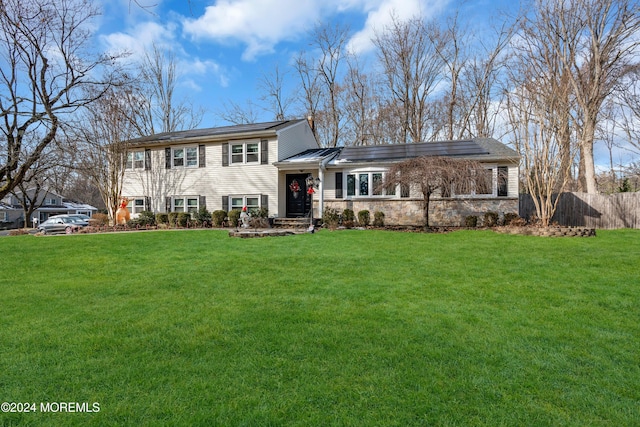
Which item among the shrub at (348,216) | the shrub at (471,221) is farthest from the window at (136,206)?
the shrub at (471,221)

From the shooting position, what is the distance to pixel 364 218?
14.6 m

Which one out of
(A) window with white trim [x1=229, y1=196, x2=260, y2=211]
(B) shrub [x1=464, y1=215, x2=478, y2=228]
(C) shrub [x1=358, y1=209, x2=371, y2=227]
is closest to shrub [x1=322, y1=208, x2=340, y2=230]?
(C) shrub [x1=358, y1=209, x2=371, y2=227]

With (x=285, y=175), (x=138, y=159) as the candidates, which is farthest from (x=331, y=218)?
(x=138, y=159)

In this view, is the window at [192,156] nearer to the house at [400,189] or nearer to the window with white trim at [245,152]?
the window with white trim at [245,152]

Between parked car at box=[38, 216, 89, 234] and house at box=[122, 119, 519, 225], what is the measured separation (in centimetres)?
305

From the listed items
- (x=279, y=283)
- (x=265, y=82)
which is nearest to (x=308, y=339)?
(x=279, y=283)

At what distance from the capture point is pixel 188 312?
3.98 metres

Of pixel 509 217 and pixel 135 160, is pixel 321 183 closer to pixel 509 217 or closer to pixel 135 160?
pixel 509 217

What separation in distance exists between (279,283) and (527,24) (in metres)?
18.0

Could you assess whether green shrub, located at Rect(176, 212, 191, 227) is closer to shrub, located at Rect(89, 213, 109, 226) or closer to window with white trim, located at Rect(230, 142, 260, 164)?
window with white trim, located at Rect(230, 142, 260, 164)

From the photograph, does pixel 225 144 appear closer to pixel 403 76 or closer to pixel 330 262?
pixel 330 262

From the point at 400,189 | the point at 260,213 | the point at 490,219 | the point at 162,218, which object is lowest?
the point at 490,219

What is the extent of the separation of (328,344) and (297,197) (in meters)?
13.6

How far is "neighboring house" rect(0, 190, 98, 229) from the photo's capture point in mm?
38822
